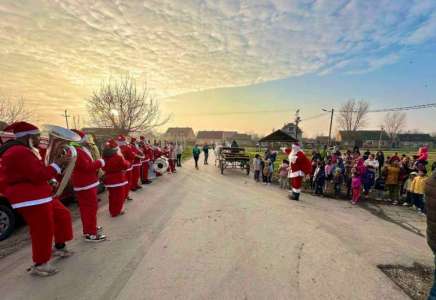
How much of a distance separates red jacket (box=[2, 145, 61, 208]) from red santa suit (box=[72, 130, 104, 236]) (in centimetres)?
105

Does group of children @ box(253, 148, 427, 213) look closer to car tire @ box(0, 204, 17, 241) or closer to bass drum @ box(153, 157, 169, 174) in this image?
bass drum @ box(153, 157, 169, 174)

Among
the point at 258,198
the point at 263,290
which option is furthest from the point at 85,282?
the point at 258,198

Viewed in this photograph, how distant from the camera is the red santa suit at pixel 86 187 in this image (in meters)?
4.25

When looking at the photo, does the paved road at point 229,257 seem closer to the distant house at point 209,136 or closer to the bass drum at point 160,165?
the bass drum at point 160,165

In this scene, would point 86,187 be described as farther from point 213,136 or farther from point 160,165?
point 213,136

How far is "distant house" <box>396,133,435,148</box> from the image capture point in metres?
75.2

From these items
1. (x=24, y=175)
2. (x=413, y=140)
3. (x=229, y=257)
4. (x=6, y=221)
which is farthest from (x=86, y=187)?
(x=413, y=140)

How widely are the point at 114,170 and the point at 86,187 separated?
4.02 feet

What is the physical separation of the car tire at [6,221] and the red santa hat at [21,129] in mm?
2268

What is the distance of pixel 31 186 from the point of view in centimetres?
312

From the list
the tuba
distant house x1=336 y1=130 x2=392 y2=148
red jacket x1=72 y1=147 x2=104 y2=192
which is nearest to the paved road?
red jacket x1=72 y1=147 x2=104 y2=192

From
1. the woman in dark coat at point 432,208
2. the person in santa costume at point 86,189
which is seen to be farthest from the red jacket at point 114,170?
the woman in dark coat at point 432,208

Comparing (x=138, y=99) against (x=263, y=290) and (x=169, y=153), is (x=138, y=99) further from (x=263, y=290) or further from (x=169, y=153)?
(x=263, y=290)

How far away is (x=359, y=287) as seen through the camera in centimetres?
305
